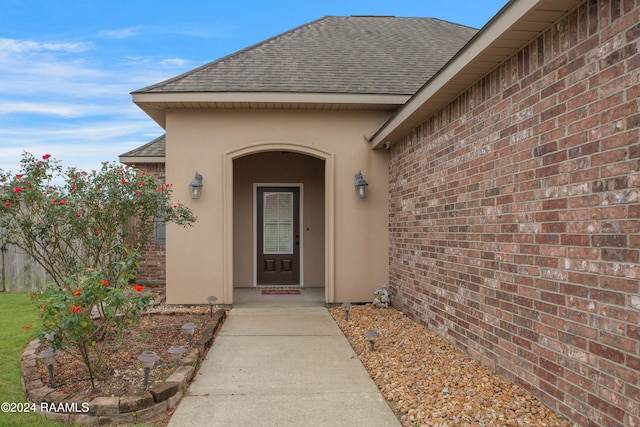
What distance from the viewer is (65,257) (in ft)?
16.3

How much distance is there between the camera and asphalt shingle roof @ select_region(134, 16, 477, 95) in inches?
292

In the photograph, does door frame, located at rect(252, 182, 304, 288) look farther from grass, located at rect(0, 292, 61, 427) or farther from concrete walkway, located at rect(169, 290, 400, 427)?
grass, located at rect(0, 292, 61, 427)

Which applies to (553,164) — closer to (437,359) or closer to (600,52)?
(600,52)

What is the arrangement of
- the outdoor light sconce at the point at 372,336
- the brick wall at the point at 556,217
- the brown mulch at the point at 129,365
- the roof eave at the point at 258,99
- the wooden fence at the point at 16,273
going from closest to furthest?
the brick wall at the point at 556,217
the brown mulch at the point at 129,365
the outdoor light sconce at the point at 372,336
the roof eave at the point at 258,99
the wooden fence at the point at 16,273

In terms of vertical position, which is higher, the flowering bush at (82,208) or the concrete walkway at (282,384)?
the flowering bush at (82,208)

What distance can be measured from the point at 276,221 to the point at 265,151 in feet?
7.58

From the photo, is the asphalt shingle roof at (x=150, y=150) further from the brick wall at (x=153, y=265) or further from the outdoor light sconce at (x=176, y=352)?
the outdoor light sconce at (x=176, y=352)

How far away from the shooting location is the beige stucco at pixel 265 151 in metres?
7.51

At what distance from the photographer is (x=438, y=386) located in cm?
381

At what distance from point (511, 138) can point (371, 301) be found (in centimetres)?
453

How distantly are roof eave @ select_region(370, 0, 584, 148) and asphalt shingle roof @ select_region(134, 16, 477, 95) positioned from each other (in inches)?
86.5

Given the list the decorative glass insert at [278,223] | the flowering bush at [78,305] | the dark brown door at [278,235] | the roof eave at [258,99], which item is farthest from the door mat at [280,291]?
the flowering bush at [78,305]

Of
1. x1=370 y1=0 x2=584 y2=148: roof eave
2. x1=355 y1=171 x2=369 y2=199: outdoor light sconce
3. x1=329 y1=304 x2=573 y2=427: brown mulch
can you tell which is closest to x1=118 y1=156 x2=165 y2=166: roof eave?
x1=355 y1=171 x2=369 y2=199: outdoor light sconce

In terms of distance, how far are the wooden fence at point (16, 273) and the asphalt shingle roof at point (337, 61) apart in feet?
16.0
